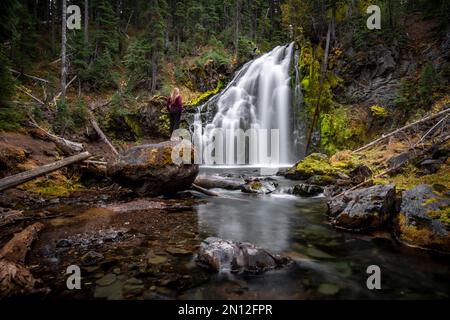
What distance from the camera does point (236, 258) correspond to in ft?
12.6

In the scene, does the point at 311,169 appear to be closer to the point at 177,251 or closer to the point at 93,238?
the point at 177,251

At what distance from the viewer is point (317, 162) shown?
1228 cm

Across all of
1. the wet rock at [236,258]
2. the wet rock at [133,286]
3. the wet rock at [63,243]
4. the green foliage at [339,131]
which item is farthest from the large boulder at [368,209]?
the green foliage at [339,131]

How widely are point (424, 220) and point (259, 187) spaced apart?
18.7 ft

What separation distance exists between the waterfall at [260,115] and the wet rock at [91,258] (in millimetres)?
15396

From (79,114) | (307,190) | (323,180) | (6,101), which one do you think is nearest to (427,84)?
(323,180)

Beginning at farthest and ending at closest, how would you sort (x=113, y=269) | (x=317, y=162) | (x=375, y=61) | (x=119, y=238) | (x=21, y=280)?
1. (x=375, y=61)
2. (x=317, y=162)
3. (x=119, y=238)
4. (x=113, y=269)
5. (x=21, y=280)

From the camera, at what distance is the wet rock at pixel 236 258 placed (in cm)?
376

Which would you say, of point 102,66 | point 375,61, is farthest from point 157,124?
point 375,61

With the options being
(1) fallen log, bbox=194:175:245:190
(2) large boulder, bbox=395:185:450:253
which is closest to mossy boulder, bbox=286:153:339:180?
(1) fallen log, bbox=194:175:245:190

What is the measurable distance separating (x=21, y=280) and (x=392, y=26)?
23.3m

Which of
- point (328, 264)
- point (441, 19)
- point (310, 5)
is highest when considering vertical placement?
point (310, 5)

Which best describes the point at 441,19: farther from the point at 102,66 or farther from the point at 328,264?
the point at 102,66

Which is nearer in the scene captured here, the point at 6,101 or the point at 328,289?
the point at 328,289
